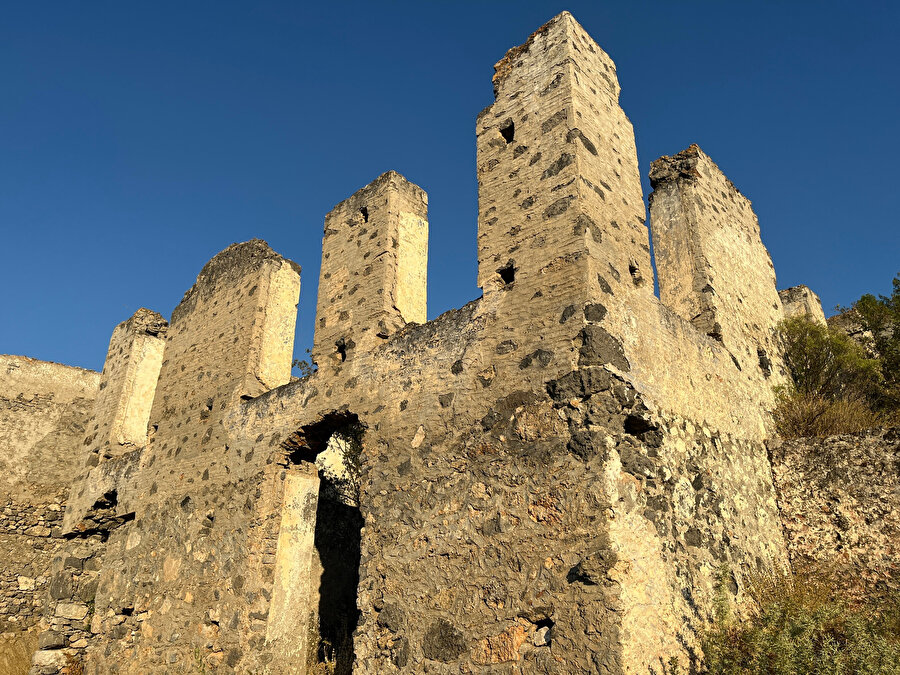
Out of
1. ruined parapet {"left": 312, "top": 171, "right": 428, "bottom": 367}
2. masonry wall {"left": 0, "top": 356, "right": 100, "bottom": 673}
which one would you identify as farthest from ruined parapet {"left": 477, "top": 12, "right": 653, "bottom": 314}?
masonry wall {"left": 0, "top": 356, "right": 100, "bottom": 673}

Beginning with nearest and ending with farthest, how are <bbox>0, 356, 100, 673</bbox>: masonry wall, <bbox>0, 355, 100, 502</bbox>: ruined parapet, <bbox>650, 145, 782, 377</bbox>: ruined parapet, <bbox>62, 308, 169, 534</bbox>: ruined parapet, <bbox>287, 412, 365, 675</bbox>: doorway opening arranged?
<bbox>650, 145, 782, 377</bbox>: ruined parapet, <bbox>287, 412, 365, 675</bbox>: doorway opening, <bbox>62, 308, 169, 534</bbox>: ruined parapet, <bbox>0, 356, 100, 673</bbox>: masonry wall, <bbox>0, 355, 100, 502</bbox>: ruined parapet

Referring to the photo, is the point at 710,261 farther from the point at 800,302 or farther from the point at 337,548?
the point at 337,548

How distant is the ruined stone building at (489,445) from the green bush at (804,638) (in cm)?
22

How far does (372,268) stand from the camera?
739 centimetres

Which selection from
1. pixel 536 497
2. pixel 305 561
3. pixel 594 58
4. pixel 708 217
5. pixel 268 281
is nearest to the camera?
pixel 536 497

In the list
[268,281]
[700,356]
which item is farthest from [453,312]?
[268,281]

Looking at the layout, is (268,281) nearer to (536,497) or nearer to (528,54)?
(528,54)

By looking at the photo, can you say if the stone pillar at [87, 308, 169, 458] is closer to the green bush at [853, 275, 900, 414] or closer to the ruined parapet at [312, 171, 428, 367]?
the ruined parapet at [312, 171, 428, 367]

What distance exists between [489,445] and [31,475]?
1006 centimetres

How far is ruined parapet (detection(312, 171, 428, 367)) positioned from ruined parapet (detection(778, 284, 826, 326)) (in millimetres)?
6263

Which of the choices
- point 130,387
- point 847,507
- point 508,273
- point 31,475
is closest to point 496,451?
point 508,273

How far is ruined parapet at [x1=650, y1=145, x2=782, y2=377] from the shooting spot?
7410mm

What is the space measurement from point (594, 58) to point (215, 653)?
24.2ft

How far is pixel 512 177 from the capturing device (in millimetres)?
6172
